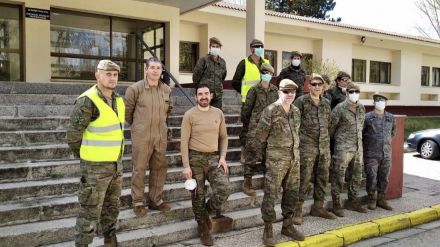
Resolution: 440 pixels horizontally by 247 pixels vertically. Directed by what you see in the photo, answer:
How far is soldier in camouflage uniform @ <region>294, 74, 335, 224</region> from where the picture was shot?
5.82m

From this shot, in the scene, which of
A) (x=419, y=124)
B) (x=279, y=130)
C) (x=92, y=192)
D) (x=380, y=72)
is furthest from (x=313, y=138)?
(x=380, y=72)

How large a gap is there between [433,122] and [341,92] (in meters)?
14.9

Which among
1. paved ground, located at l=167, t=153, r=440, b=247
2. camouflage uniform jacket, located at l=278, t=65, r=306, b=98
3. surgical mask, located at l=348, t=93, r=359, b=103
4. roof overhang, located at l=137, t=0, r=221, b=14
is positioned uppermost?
roof overhang, located at l=137, t=0, r=221, b=14

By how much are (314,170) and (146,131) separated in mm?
2578

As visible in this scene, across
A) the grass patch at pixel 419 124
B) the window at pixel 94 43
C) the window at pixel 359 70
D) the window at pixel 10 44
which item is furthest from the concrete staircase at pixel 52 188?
the window at pixel 359 70

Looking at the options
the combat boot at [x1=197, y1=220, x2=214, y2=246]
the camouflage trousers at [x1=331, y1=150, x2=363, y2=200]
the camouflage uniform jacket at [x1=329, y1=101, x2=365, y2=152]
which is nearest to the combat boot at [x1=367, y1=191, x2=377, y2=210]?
the camouflage trousers at [x1=331, y1=150, x2=363, y2=200]

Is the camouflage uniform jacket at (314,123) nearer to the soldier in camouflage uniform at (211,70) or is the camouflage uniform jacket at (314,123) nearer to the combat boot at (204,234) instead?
the soldier in camouflage uniform at (211,70)

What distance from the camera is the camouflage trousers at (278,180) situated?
505cm

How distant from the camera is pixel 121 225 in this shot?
4855 mm

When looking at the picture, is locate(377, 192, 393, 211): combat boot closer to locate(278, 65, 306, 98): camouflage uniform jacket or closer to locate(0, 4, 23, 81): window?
locate(278, 65, 306, 98): camouflage uniform jacket

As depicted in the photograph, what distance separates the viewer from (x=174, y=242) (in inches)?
196

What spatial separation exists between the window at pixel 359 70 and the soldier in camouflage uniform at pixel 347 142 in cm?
1550

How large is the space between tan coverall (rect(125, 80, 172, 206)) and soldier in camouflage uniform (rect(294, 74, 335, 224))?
1.98m

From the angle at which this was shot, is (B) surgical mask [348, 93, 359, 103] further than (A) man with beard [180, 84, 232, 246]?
Yes
